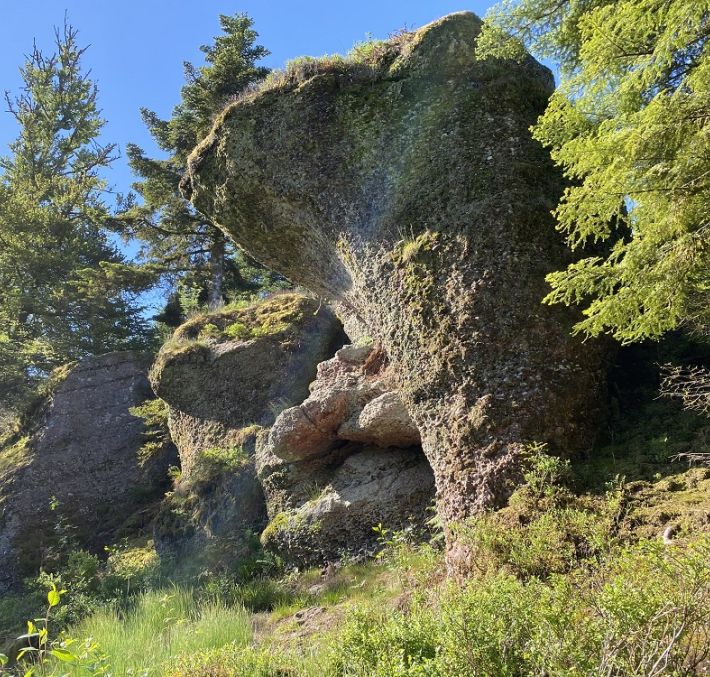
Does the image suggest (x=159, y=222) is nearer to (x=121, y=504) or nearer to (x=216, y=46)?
(x=216, y=46)

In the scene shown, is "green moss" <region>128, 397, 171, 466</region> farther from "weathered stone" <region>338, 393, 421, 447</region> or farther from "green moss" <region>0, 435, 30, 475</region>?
"weathered stone" <region>338, 393, 421, 447</region>

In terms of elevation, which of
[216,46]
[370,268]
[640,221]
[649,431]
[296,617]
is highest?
[216,46]

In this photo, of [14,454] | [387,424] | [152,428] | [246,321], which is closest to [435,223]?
[387,424]

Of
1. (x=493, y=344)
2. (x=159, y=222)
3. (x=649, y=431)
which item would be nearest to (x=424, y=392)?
(x=493, y=344)

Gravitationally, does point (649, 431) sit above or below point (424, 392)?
below

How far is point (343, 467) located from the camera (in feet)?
32.0

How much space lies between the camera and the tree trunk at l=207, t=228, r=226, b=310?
1881 cm

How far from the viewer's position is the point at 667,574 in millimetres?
3482

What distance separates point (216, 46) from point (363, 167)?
1403 cm

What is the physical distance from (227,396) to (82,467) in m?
5.51

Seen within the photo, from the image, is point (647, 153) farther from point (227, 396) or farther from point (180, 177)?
point (180, 177)

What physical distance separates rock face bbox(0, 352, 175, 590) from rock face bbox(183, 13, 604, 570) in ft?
27.1

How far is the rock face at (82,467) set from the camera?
46.7ft

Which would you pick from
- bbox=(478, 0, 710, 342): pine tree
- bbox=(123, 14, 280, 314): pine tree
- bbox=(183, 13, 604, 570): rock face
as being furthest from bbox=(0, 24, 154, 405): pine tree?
bbox=(478, 0, 710, 342): pine tree
